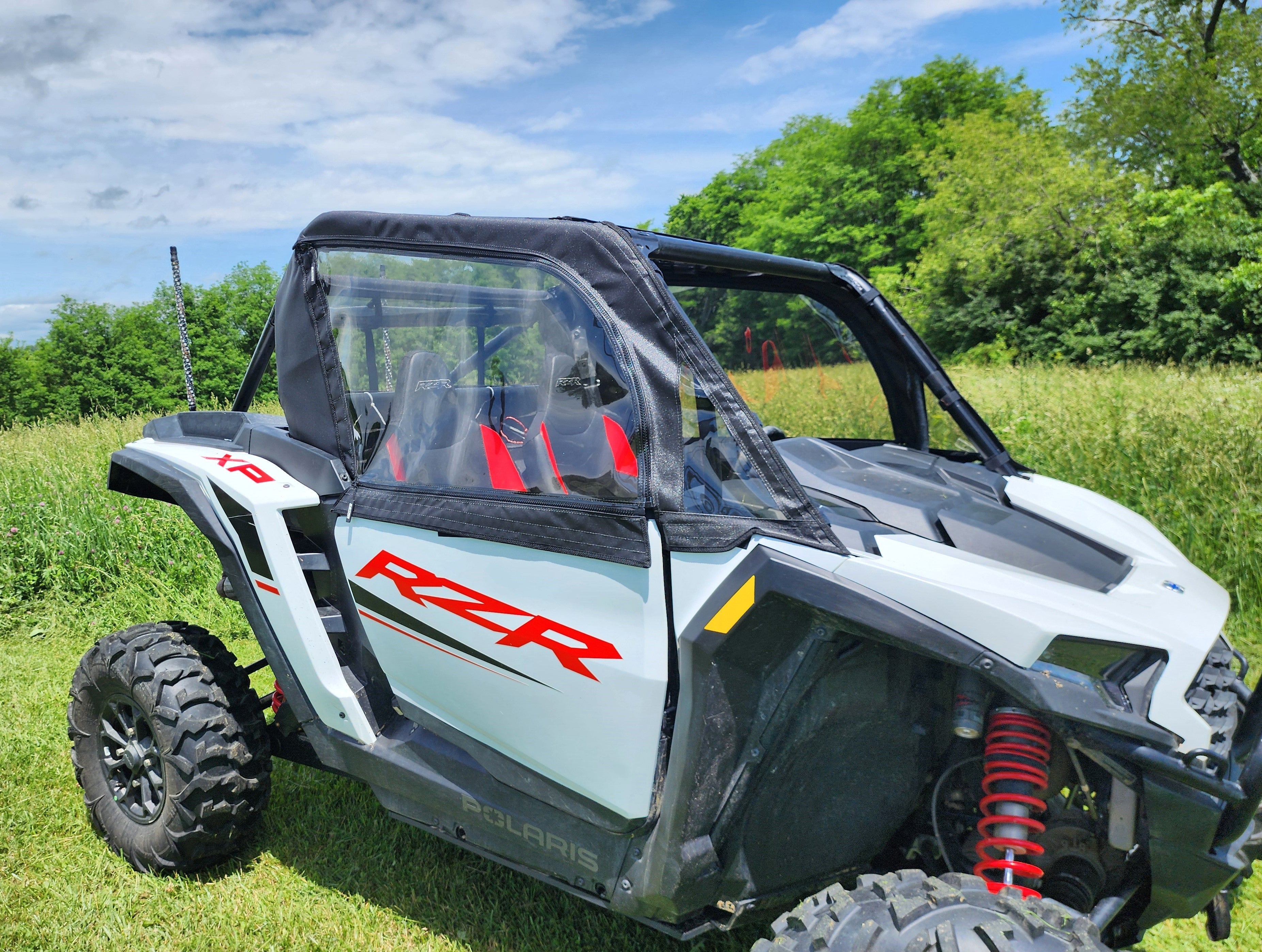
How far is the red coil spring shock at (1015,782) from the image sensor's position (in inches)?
67.6

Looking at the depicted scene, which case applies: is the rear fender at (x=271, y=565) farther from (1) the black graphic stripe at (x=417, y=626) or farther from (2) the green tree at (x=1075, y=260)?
(2) the green tree at (x=1075, y=260)

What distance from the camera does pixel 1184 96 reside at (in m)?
22.3

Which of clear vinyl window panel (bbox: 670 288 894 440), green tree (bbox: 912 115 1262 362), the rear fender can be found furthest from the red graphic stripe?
green tree (bbox: 912 115 1262 362)

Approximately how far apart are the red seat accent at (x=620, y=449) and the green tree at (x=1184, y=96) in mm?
26023

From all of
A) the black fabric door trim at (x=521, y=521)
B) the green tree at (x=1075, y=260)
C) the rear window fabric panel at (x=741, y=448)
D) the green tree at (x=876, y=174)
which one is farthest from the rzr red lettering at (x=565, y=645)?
the green tree at (x=876, y=174)

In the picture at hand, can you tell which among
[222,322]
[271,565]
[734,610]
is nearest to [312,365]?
[271,565]

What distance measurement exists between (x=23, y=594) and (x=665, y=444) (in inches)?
230

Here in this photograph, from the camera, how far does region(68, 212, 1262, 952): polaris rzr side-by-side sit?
1.59 m

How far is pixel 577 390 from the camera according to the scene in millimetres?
1958

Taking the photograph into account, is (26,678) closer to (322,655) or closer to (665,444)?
(322,655)

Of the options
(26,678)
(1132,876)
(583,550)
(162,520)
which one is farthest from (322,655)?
(162,520)

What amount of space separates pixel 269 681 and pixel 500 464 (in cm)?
306

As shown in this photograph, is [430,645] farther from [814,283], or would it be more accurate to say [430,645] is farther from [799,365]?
[814,283]

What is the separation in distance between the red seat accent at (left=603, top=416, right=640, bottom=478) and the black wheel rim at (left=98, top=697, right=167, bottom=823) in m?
1.97
